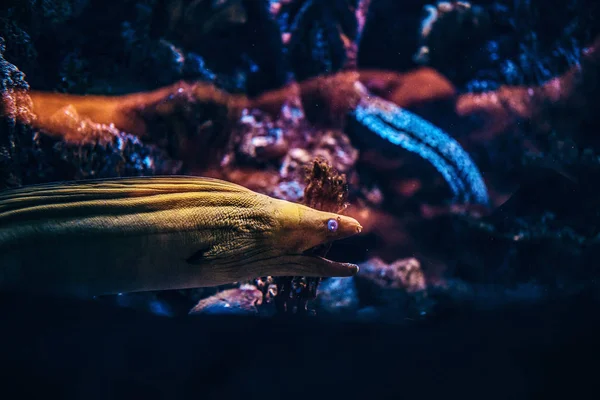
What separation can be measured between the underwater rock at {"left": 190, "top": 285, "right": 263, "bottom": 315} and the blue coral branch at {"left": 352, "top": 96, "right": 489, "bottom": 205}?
1402 mm

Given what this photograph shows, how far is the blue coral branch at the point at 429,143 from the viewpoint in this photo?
269cm

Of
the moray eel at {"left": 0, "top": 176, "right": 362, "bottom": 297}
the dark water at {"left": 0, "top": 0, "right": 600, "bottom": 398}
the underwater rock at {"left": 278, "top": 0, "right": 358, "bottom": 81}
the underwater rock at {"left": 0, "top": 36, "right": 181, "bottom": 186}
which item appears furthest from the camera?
the underwater rock at {"left": 278, "top": 0, "right": 358, "bottom": 81}

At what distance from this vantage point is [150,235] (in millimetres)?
1319

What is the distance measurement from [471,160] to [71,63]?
8.58ft

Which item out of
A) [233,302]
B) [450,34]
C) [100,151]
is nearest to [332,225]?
[233,302]

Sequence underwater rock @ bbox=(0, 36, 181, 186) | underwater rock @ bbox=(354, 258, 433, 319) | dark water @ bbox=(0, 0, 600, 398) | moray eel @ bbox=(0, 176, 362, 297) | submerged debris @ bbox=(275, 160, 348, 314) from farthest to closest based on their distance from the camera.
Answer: underwater rock @ bbox=(354, 258, 433, 319), dark water @ bbox=(0, 0, 600, 398), submerged debris @ bbox=(275, 160, 348, 314), underwater rock @ bbox=(0, 36, 181, 186), moray eel @ bbox=(0, 176, 362, 297)

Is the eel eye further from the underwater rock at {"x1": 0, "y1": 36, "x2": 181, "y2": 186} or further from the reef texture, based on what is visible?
the underwater rock at {"x1": 0, "y1": 36, "x2": 181, "y2": 186}

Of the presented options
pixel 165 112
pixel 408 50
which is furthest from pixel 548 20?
pixel 165 112

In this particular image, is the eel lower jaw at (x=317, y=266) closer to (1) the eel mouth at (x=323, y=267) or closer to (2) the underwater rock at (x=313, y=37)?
(1) the eel mouth at (x=323, y=267)

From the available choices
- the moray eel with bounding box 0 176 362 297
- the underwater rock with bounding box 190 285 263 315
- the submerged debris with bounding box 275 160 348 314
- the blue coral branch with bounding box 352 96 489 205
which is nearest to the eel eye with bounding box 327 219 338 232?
the moray eel with bounding box 0 176 362 297

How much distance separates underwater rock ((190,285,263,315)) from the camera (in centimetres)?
224

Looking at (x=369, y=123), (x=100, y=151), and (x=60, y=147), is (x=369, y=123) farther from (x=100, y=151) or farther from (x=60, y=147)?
(x=60, y=147)

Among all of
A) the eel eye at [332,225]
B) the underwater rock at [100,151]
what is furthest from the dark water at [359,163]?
the eel eye at [332,225]

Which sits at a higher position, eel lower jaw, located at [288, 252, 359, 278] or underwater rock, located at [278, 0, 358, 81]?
underwater rock, located at [278, 0, 358, 81]
